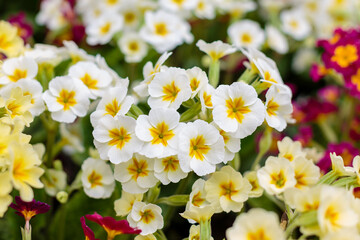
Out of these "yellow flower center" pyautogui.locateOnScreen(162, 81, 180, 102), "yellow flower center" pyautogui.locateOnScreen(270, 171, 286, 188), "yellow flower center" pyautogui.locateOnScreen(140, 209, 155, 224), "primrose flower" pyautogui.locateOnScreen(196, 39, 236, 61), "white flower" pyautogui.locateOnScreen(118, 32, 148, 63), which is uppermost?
"primrose flower" pyautogui.locateOnScreen(196, 39, 236, 61)

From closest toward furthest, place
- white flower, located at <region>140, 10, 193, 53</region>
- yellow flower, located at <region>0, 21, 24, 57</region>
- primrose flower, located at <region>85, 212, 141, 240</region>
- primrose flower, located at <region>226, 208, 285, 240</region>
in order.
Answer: primrose flower, located at <region>226, 208, 285, 240</region>, primrose flower, located at <region>85, 212, 141, 240</region>, yellow flower, located at <region>0, 21, 24, 57</region>, white flower, located at <region>140, 10, 193, 53</region>

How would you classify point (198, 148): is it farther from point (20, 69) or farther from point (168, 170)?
point (20, 69)

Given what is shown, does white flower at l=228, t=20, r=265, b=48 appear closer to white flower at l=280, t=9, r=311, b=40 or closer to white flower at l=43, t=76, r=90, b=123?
white flower at l=280, t=9, r=311, b=40

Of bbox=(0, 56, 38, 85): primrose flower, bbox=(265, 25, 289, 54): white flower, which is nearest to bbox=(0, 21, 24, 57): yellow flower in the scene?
bbox=(0, 56, 38, 85): primrose flower

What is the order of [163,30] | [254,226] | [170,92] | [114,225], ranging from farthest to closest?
[163,30], [170,92], [114,225], [254,226]

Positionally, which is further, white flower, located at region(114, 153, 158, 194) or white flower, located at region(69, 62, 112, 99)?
white flower, located at region(69, 62, 112, 99)

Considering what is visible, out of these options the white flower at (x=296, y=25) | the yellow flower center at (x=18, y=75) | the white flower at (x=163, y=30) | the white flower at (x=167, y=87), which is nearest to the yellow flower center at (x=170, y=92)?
the white flower at (x=167, y=87)

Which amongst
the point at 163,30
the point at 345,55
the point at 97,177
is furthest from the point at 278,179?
the point at 163,30
